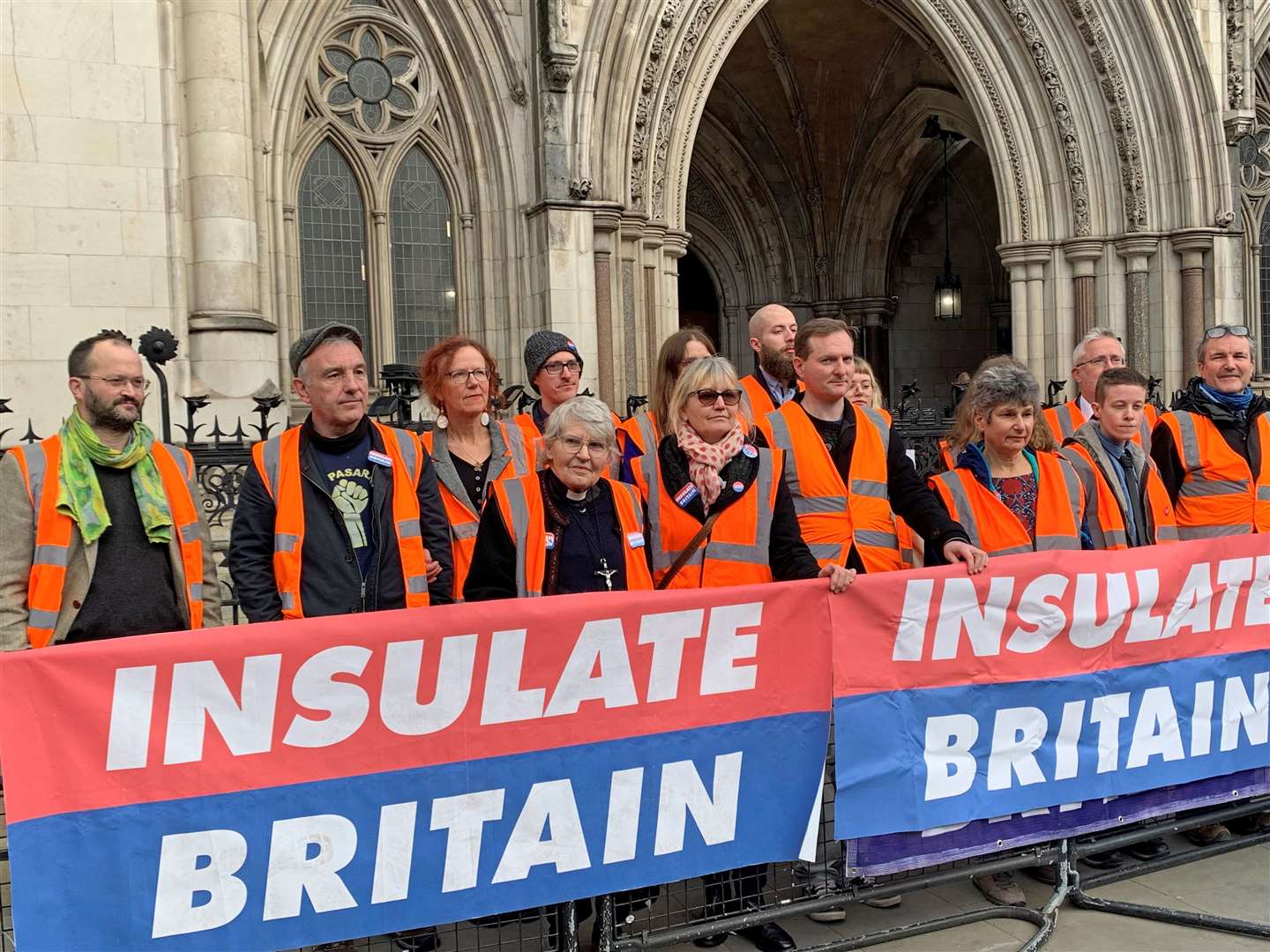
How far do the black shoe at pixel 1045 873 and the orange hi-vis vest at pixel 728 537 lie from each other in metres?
1.69

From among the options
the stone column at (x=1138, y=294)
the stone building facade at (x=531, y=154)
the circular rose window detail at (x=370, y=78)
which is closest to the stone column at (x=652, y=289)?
the stone building facade at (x=531, y=154)

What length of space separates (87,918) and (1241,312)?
1651 centimetres

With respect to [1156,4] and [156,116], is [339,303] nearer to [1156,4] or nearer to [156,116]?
[156,116]

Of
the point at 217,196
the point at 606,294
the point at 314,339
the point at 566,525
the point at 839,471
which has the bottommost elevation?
the point at 566,525

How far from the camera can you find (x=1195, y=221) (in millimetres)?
15148

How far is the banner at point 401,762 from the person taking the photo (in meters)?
3.21

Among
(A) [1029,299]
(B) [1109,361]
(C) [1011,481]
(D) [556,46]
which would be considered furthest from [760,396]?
(A) [1029,299]

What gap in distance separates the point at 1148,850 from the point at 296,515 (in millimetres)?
3702

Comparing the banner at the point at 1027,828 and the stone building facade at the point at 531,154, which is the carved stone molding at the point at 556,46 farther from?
the banner at the point at 1027,828

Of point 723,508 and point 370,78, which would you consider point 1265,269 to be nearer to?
point 370,78

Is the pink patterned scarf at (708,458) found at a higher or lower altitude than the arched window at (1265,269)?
lower

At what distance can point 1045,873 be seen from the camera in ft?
15.1

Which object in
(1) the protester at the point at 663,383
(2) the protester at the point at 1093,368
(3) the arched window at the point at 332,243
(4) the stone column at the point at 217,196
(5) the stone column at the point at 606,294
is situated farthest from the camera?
(5) the stone column at the point at 606,294

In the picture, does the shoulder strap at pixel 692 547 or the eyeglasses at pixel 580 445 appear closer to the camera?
the eyeglasses at pixel 580 445
